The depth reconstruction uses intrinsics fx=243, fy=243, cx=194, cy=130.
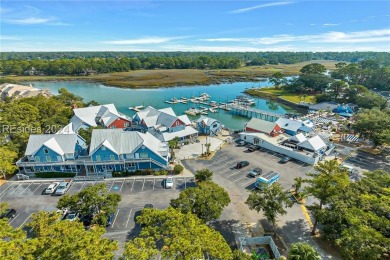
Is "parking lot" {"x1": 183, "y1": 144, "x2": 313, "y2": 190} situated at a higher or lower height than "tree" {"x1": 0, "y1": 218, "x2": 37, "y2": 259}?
lower

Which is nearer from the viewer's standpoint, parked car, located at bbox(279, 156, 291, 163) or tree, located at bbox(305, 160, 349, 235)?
tree, located at bbox(305, 160, 349, 235)

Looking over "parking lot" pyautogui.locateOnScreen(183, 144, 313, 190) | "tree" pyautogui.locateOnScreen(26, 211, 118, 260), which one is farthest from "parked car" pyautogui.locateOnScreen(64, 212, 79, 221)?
"parking lot" pyautogui.locateOnScreen(183, 144, 313, 190)

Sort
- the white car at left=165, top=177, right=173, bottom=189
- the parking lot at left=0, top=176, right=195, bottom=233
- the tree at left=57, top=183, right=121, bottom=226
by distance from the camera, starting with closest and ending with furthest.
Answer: the tree at left=57, top=183, right=121, bottom=226, the parking lot at left=0, top=176, right=195, bottom=233, the white car at left=165, top=177, right=173, bottom=189

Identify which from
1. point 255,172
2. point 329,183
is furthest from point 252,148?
point 329,183

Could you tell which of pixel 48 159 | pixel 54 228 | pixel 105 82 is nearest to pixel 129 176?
pixel 48 159

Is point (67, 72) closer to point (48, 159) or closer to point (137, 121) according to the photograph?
point (137, 121)

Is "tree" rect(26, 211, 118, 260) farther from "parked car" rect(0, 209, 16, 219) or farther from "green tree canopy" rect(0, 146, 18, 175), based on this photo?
"green tree canopy" rect(0, 146, 18, 175)

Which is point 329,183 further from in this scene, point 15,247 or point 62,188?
point 62,188
